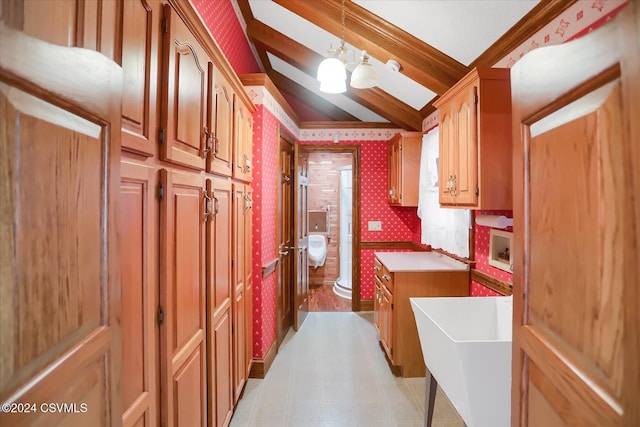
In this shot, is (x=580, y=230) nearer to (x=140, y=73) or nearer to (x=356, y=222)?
(x=140, y=73)

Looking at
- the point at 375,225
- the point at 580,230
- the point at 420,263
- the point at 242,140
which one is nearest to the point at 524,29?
the point at 580,230

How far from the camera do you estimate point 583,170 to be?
0.63 metres

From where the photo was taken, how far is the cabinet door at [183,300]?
111cm

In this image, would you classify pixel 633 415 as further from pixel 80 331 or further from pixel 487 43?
pixel 487 43

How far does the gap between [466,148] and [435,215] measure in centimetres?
129

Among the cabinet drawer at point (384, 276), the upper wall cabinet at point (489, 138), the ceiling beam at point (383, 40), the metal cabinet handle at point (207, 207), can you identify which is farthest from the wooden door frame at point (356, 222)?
the metal cabinet handle at point (207, 207)

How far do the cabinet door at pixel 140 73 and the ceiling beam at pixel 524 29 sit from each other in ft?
5.87

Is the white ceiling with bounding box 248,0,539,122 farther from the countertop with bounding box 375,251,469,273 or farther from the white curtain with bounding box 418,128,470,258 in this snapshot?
the countertop with bounding box 375,251,469,273

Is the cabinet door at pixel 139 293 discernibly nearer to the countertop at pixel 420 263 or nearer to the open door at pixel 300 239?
the countertop at pixel 420 263

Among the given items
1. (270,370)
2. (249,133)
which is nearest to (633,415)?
(249,133)

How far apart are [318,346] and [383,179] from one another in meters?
2.29

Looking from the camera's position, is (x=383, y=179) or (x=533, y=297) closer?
(x=533, y=297)

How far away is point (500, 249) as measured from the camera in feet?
7.40

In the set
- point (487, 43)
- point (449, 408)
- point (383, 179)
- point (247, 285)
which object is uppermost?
point (487, 43)
